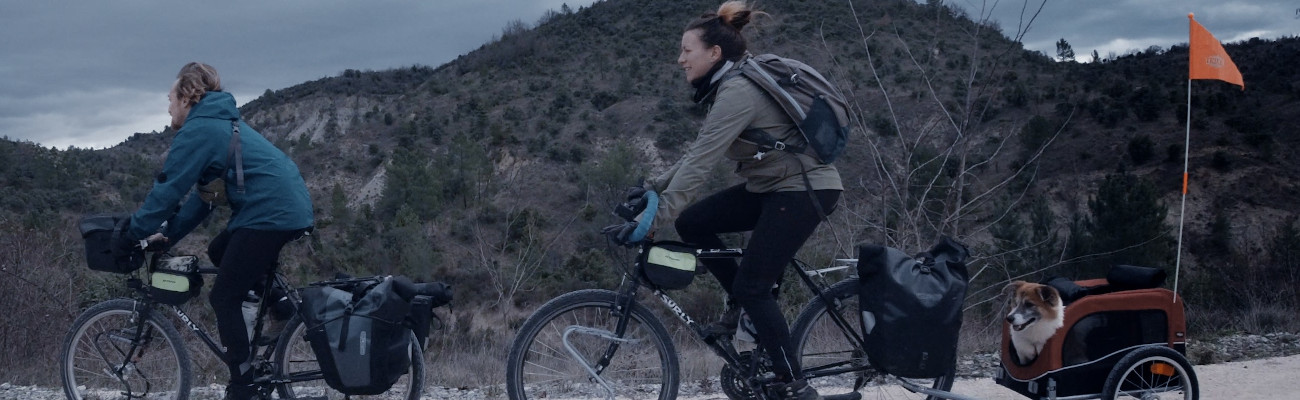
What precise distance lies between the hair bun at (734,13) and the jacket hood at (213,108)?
222cm

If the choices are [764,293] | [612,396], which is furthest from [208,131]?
[764,293]

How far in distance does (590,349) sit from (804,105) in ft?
4.78

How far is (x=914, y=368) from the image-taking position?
4074 millimetres

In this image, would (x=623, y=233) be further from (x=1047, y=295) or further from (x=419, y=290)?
(x=1047, y=295)

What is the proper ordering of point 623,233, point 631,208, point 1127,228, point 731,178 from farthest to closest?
point 731,178
point 1127,228
point 631,208
point 623,233

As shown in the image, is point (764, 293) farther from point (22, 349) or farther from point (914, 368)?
point (22, 349)

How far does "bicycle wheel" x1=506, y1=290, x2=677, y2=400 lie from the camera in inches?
166

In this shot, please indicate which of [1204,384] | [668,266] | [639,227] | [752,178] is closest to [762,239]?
[752,178]

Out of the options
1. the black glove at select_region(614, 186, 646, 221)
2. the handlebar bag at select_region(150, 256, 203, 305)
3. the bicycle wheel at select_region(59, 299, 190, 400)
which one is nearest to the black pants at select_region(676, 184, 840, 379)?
the black glove at select_region(614, 186, 646, 221)

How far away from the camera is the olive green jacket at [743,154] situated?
3.74 meters

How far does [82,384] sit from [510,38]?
167ft

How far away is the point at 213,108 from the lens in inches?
166

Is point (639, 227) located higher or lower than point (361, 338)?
higher

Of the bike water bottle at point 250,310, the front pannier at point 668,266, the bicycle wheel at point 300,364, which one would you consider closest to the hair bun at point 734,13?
the front pannier at point 668,266
